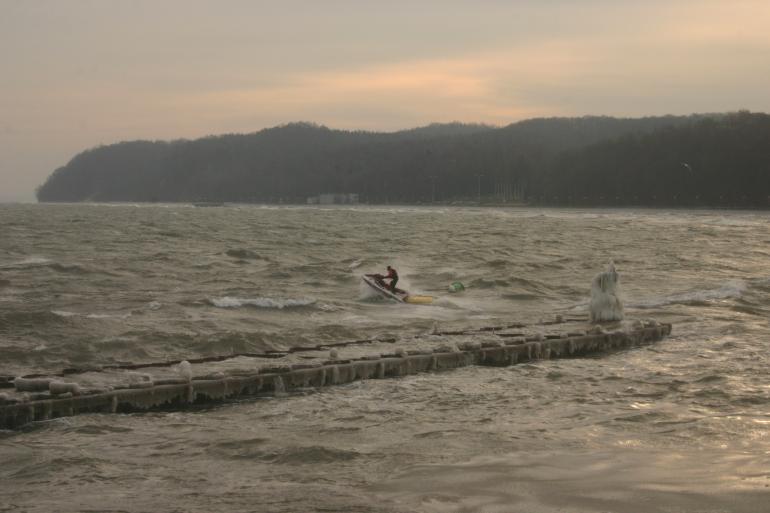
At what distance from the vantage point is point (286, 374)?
1608cm

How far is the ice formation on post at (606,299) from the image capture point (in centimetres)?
2406

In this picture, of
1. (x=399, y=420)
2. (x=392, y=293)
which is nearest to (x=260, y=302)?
(x=392, y=293)

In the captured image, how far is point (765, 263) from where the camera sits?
45594 mm

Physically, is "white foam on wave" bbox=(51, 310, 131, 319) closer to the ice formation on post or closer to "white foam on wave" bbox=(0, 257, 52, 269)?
the ice formation on post

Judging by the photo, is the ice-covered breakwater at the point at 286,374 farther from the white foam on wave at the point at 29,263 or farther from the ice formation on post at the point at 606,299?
the white foam on wave at the point at 29,263

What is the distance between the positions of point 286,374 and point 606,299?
434 inches

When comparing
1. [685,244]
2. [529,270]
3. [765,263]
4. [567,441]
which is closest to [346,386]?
[567,441]

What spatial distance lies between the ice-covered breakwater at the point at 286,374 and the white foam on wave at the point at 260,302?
850 centimetres

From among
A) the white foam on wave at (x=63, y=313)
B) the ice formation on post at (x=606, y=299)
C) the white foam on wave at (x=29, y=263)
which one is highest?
the ice formation on post at (x=606, y=299)

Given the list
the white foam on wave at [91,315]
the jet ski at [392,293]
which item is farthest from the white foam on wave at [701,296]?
the white foam on wave at [91,315]

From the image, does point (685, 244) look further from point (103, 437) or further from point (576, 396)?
point (103, 437)

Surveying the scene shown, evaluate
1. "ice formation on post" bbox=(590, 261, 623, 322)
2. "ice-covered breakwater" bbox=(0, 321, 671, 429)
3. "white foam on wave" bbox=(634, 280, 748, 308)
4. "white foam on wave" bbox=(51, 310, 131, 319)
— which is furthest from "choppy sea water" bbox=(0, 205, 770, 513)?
"ice formation on post" bbox=(590, 261, 623, 322)

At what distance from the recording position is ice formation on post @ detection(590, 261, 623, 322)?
2406 cm

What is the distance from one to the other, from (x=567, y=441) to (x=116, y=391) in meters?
6.88
